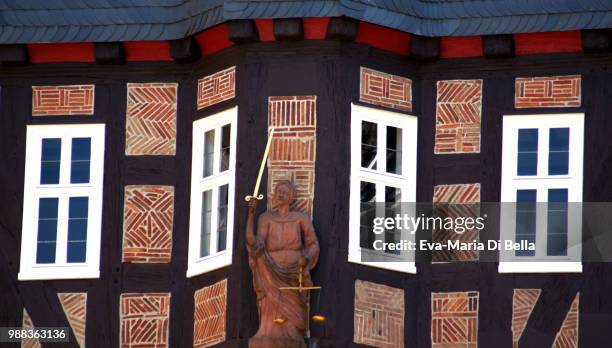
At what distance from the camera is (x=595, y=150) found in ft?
93.9

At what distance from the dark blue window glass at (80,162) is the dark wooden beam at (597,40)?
19.6 feet

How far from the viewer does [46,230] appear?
29.3m

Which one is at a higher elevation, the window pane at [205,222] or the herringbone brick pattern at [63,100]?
the herringbone brick pattern at [63,100]

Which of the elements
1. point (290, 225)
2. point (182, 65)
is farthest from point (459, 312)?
point (182, 65)

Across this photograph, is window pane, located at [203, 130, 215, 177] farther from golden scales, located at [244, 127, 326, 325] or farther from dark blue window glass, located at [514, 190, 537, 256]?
dark blue window glass, located at [514, 190, 537, 256]

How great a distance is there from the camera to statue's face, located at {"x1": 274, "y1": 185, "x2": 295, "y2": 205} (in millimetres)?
27891

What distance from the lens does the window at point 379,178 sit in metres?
28.2

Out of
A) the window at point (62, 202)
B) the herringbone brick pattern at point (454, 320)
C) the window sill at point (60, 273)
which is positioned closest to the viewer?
the herringbone brick pattern at point (454, 320)

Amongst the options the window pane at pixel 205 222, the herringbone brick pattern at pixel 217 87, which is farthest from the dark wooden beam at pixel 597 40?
the window pane at pixel 205 222

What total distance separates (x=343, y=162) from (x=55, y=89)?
12.6ft

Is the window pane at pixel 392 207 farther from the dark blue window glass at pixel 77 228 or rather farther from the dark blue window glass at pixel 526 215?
the dark blue window glass at pixel 77 228

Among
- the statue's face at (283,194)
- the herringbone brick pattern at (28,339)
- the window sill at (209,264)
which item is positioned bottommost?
the herringbone brick pattern at (28,339)

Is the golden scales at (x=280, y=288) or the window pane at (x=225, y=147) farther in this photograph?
the window pane at (x=225, y=147)

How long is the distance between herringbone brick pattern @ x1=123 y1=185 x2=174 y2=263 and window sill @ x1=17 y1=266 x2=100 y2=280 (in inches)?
17.4
